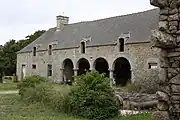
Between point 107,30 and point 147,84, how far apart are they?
387 inches

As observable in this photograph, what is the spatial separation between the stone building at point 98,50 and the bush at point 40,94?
8.55 m

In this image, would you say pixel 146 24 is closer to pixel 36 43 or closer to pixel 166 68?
pixel 36 43

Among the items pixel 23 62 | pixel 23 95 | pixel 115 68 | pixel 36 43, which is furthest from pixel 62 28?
pixel 23 95

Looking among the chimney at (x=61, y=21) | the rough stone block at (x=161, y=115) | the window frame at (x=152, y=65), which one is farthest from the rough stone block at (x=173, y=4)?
the chimney at (x=61, y=21)

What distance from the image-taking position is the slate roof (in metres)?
25.2

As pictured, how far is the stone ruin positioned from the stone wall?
12.9m

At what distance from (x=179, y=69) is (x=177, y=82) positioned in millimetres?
220

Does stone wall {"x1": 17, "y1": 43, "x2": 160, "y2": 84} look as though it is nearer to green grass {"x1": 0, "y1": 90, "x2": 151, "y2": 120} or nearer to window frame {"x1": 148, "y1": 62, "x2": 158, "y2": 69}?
window frame {"x1": 148, "y1": 62, "x2": 158, "y2": 69}

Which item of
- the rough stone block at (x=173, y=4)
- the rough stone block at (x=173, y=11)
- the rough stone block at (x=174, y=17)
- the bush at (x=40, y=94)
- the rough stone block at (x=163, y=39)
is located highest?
the rough stone block at (x=173, y=4)

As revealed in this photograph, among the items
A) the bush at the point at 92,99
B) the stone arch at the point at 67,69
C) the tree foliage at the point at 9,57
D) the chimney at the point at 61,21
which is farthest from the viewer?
the tree foliage at the point at 9,57

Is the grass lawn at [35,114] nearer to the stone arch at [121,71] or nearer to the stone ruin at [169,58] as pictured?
the stone ruin at [169,58]

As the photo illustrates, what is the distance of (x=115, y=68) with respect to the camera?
28.9 m

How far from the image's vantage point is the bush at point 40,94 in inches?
573

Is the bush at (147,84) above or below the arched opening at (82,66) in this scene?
below
